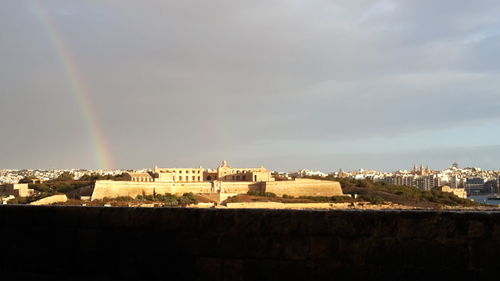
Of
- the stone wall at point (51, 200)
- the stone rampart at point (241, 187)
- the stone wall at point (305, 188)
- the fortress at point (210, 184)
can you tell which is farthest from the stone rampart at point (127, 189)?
the stone wall at point (305, 188)

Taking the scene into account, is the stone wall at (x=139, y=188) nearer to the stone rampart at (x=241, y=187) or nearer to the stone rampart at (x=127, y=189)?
the stone rampart at (x=127, y=189)

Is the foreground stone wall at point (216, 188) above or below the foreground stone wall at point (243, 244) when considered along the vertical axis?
below

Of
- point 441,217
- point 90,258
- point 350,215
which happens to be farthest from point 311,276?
point 90,258

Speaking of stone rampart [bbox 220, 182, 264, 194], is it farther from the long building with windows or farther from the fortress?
the long building with windows

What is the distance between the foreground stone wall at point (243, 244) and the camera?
397 centimetres

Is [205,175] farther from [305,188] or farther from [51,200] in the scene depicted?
[51,200]

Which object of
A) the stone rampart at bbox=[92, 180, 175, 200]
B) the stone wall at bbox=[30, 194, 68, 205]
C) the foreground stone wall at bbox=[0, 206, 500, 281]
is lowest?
the stone wall at bbox=[30, 194, 68, 205]

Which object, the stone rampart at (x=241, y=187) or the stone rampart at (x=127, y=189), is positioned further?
the stone rampart at (x=241, y=187)

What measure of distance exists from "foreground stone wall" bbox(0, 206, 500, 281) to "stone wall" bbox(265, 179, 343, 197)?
263 feet

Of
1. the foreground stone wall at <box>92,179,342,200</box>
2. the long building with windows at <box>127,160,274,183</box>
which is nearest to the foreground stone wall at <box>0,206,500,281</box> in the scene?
the foreground stone wall at <box>92,179,342,200</box>

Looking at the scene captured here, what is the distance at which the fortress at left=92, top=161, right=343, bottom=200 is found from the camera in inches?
3017

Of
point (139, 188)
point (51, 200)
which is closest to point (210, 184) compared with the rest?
point (139, 188)

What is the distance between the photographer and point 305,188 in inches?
3428

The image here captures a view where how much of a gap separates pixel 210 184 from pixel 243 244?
79.9m
